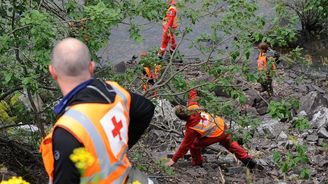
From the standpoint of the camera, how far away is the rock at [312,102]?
Answer: 405 inches

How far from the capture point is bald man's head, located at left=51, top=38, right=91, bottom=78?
9.78 ft

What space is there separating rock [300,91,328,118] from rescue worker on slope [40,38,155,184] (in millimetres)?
7504

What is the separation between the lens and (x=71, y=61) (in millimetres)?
2984

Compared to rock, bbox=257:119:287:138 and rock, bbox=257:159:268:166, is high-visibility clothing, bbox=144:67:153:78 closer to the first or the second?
rock, bbox=257:159:268:166

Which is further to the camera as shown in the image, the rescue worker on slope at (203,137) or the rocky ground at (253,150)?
the rescue worker on slope at (203,137)

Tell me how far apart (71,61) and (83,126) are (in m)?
0.34

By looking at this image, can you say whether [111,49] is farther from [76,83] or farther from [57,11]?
[76,83]

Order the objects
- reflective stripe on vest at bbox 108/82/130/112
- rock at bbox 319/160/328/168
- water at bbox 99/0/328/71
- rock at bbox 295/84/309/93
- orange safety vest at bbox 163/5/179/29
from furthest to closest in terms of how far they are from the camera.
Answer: water at bbox 99/0/328/71
rock at bbox 295/84/309/93
rock at bbox 319/160/328/168
orange safety vest at bbox 163/5/179/29
reflective stripe on vest at bbox 108/82/130/112

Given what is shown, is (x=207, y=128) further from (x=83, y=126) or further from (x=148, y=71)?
(x=83, y=126)

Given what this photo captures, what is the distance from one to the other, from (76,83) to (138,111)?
0.57 metres

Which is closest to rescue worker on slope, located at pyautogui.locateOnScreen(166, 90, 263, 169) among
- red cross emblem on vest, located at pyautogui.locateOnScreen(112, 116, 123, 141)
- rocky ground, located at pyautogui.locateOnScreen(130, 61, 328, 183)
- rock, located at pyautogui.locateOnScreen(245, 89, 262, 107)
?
rocky ground, located at pyautogui.locateOnScreen(130, 61, 328, 183)

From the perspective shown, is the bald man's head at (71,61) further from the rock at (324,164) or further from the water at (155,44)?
the water at (155,44)

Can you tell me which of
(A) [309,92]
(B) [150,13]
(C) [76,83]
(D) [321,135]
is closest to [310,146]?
(D) [321,135]

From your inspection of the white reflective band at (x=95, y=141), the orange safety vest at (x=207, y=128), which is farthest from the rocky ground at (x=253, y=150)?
the white reflective band at (x=95, y=141)
